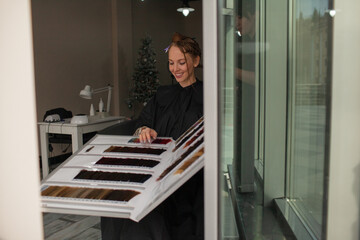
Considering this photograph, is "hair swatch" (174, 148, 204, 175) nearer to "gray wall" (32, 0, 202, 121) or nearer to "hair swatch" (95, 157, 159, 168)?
"hair swatch" (95, 157, 159, 168)

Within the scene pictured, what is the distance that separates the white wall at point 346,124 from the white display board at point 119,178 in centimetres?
38

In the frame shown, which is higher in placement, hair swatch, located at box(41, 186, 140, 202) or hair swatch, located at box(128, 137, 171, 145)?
hair swatch, located at box(128, 137, 171, 145)

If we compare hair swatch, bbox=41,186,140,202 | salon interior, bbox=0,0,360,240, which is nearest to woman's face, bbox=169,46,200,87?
salon interior, bbox=0,0,360,240

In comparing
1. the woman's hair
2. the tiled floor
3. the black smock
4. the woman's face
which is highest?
the woman's hair

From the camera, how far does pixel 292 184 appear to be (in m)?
1.62

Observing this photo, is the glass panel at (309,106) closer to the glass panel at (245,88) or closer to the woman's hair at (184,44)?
the glass panel at (245,88)

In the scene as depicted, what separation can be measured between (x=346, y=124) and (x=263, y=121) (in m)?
0.96

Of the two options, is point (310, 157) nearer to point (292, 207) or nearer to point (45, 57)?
point (292, 207)

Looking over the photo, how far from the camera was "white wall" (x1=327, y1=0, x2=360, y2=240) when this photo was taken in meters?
0.83

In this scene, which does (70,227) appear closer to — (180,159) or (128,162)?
(128,162)

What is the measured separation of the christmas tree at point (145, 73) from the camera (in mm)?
7113

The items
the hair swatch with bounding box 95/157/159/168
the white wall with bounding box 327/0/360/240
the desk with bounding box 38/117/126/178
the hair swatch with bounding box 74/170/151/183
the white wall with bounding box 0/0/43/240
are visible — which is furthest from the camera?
the desk with bounding box 38/117/126/178

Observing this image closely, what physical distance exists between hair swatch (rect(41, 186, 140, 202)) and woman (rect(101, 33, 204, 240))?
0.47 metres

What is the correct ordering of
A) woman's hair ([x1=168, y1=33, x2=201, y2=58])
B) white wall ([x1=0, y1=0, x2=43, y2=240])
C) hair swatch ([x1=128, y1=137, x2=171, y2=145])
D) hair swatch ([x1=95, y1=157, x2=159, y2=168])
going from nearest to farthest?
1. white wall ([x1=0, y1=0, x2=43, y2=240])
2. hair swatch ([x1=95, y1=157, x2=159, y2=168])
3. hair swatch ([x1=128, y1=137, x2=171, y2=145])
4. woman's hair ([x1=168, y1=33, x2=201, y2=58])
